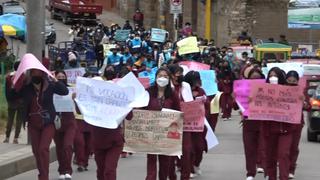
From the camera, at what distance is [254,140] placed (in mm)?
11883

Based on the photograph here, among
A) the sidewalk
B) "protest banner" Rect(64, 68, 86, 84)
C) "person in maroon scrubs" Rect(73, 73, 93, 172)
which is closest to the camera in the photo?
the sidewalk

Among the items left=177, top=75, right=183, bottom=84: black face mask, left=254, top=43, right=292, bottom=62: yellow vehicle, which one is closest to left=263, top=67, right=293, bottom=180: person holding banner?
left=177, top=75, right=183, bottom=84: black face mask

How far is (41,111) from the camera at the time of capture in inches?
421

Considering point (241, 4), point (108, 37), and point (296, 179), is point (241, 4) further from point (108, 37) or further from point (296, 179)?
point (296, 179)

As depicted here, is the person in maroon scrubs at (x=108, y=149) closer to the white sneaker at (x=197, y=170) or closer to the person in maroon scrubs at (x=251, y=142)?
the person in maroon scrubs at (x=251, y=142)

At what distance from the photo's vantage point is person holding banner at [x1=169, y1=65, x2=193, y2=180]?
1114 centimetres

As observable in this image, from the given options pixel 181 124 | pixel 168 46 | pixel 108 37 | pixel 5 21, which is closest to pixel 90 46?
pixel 108 37

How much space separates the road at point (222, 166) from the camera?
12656mm

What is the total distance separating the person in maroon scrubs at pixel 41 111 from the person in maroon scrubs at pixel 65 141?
1236 mm

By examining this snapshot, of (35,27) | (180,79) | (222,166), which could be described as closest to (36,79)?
(180,79)

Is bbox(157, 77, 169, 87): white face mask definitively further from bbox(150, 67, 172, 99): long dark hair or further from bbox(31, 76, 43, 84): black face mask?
bbox(31, 76, 43, 84): black face mask

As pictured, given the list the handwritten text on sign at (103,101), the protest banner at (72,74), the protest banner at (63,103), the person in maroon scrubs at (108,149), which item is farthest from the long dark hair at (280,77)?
the protest banner at (72,74)

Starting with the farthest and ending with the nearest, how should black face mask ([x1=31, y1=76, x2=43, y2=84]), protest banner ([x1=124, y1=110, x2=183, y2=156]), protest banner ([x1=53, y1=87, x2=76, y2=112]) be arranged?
protest banner ([x1=53, y1=87, x2=76, y2=112]) → black face mask ([x1=31, y1=76, x2=43, y2=84]) → protest banner ([x1=124, y1=110, x2=183, y2=156])

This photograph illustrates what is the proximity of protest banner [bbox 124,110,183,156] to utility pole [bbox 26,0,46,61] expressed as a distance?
18.6 feet
